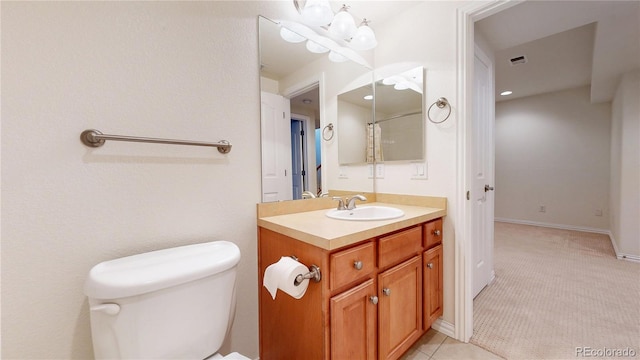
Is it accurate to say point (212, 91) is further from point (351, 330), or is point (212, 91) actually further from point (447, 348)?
point (447, 348)

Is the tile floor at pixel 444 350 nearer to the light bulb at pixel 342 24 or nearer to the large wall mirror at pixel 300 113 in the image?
the large wall mirror at pixel 300 113

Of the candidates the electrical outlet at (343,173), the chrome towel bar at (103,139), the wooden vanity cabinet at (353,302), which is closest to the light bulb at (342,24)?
the electrical outlet at (343,173)

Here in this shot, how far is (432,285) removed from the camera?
57.9 inches

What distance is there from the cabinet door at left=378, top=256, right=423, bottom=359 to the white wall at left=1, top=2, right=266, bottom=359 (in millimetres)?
705

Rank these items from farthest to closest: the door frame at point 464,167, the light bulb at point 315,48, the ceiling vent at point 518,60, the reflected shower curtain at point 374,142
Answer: the ceiling vent at point 518,60
the reflected shower curtain at point 374,142
the light bulb at point 315,48
the door frame at point 464,167

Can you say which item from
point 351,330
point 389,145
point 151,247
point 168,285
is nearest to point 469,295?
point 351,330

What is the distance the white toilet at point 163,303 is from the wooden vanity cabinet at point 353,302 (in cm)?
27

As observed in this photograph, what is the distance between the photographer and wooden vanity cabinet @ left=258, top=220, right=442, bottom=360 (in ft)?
3.11

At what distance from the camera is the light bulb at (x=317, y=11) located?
1.39 m

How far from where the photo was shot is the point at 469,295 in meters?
1.52

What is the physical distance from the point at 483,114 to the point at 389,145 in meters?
0.99

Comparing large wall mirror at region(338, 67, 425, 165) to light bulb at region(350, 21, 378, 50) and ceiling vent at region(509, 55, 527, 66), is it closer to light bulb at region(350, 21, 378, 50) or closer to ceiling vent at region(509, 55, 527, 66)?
light bulb at region(350, 21, 378, 50)

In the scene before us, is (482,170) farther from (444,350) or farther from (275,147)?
(275,147)

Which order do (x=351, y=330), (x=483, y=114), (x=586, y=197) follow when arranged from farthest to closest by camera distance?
1. (x=586, y=197)
2. (x=483, y=114)
3. (x=351, y=330)
